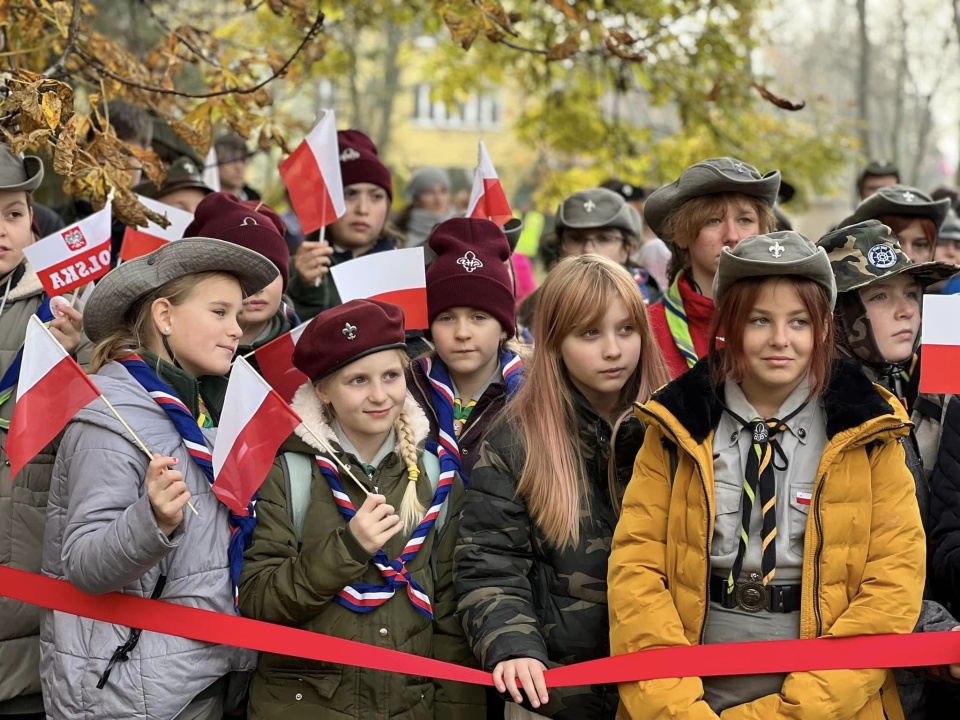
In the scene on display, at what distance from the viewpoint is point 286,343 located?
4.98m

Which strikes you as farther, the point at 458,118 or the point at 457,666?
the point at 458,118

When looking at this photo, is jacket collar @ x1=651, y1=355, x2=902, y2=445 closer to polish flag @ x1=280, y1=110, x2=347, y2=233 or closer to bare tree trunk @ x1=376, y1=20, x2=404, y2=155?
polish flag @ x1=280, y1=110, x2=347, y2=233

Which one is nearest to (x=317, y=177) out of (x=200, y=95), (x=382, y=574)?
(x=200, y=95)

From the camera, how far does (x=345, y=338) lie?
4.11 metres

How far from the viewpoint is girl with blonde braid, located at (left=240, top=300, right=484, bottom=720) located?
3.89 meters

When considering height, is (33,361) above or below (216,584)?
above

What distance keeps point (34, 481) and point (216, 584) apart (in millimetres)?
970

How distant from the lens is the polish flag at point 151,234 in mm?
5938

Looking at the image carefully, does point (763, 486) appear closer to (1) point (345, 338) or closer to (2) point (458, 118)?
(1) point (345, 338)

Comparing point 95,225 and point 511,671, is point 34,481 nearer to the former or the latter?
point 95,225

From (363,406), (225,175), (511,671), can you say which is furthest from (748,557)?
(225,175)

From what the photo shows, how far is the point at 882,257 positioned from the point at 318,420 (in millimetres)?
2210

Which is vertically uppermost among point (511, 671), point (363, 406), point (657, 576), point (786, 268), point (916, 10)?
point (916, 10)

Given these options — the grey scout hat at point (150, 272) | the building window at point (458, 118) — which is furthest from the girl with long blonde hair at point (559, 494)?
the building window at point (458, 118)
